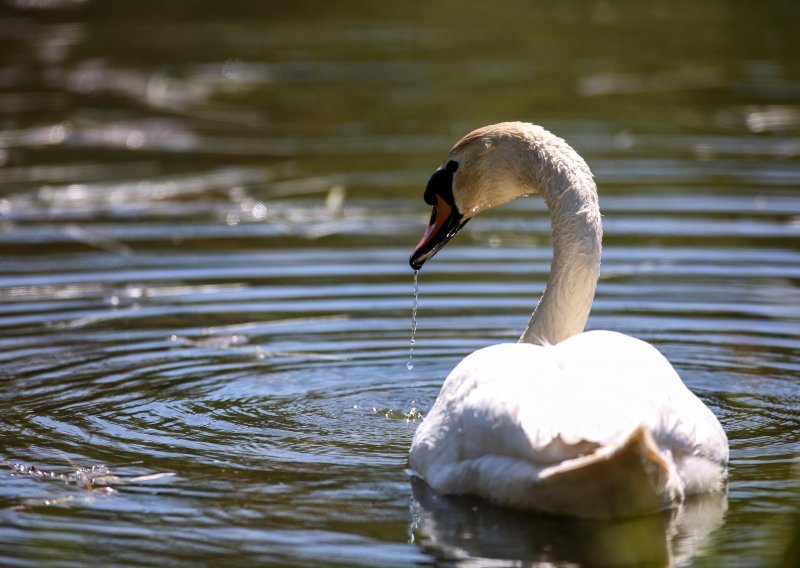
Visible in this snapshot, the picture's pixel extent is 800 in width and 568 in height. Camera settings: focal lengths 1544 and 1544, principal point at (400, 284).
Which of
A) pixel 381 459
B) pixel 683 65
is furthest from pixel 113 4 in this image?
pixel 381 459

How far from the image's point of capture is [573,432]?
5.59m

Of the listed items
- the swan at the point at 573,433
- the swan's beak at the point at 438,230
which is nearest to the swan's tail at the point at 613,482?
the swan at the point at 573,433

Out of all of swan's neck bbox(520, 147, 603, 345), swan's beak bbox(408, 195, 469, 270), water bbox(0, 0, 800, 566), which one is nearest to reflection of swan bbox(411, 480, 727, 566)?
water bbox(0, 0, 800, 566)

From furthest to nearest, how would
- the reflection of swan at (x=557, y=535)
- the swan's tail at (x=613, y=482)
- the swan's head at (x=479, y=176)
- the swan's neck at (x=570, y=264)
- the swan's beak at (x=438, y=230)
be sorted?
the swan's beak at (x=438, y=230) < the swan's head at (x=479, y=176) < the swan's neck at (x=570, y=264) < the reflection of swan at (x=557, y=535) < the swan's tail at (x=613, y=482)

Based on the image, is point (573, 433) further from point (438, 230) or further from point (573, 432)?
point (438, 230)

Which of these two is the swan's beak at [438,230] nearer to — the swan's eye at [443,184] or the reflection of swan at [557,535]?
the swan's eye at [443,184]

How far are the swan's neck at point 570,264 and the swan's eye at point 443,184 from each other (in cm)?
65

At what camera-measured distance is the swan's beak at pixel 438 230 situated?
8039 mm

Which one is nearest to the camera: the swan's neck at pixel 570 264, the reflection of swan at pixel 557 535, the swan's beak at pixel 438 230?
the reflection of swan at pixel 557 535

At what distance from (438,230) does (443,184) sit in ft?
0.81

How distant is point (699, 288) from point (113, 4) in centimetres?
1840

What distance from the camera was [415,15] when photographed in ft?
83.4

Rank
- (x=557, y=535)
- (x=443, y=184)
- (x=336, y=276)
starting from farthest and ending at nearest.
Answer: (x=336, y=276)
(x=443, y=184)
(x=557, y=535)

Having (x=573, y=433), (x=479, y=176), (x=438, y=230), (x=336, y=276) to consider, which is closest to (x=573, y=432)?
(x=573, y=433)
